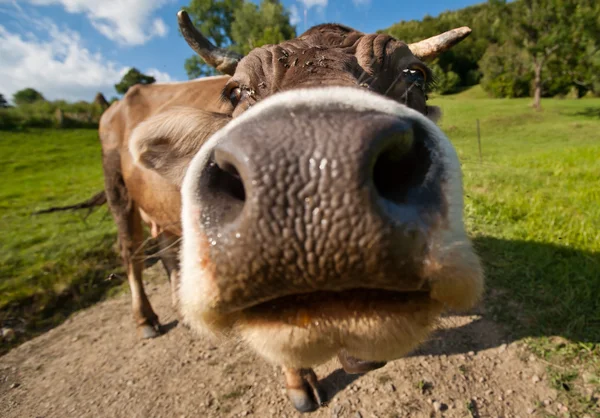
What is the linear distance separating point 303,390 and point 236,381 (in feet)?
2.70

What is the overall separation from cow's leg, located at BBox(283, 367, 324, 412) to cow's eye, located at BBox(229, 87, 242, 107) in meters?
2.51

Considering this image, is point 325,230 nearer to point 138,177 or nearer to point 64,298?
point 138,177

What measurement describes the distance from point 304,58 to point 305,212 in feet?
4.78

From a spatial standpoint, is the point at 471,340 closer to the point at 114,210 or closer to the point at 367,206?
the point at 367,206

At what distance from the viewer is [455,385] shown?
133 inches

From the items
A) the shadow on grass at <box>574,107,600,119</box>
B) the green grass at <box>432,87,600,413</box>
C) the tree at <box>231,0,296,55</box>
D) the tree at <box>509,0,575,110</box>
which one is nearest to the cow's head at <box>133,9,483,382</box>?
the green grass at <box>432,87,600,413</box>

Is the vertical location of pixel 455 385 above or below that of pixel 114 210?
below

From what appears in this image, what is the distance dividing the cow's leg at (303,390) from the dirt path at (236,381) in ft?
0.32

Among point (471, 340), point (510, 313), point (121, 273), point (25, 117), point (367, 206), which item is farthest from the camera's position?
point (25, 117)

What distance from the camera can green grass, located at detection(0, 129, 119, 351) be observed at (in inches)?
224

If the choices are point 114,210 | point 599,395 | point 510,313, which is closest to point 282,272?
point 599,395

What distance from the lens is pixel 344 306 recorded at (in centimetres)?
147

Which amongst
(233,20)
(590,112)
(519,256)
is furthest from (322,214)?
(233,20)

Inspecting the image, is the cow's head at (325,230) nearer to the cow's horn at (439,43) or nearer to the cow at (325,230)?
the cow at (325,230)
